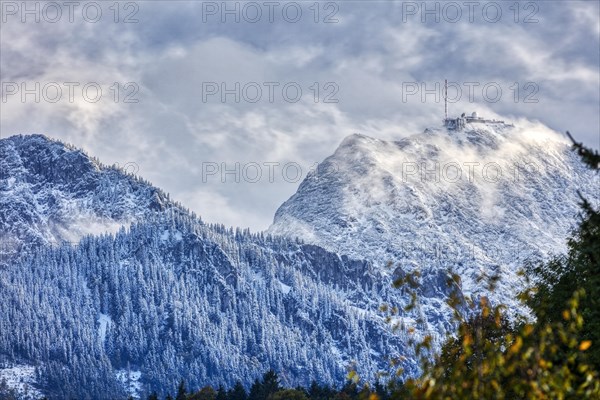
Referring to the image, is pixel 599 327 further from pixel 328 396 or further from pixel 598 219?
pixel 328 396

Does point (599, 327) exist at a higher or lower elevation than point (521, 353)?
higher

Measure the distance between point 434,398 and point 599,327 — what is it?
26.7m

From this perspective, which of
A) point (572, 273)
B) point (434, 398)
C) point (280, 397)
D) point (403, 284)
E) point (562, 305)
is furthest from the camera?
point (280, 397)

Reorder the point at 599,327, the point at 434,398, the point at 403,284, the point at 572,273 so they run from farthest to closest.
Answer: the point at 572,273
the point at 599,327
the point at 403,284
the point at 434,398

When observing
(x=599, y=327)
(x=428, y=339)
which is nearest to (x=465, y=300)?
(x=428, y=339)

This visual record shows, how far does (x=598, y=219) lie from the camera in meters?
44.6

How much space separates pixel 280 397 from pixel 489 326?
113m

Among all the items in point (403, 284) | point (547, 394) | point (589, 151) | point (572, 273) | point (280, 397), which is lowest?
point (547, 394)

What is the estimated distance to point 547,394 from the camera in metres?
34.4

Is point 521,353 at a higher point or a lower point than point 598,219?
lower

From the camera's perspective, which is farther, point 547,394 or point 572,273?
point 572,273

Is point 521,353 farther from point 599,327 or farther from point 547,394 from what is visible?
point 599,327

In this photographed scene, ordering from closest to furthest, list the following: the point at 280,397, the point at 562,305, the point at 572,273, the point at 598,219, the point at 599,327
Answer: the point at 598,219
the point at 599,327
the point at 562,305
the point at 572,273
the point at 280,397

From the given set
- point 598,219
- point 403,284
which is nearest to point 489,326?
point 598,219
